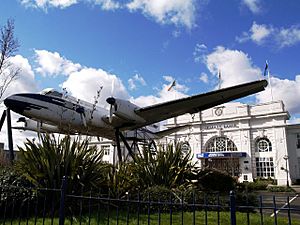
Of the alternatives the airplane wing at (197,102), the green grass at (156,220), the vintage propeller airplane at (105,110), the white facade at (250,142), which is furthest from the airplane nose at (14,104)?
the white facade at (250,142)

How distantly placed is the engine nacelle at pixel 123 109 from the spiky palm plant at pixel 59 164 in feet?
21.5

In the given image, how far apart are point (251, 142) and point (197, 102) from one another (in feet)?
95.1

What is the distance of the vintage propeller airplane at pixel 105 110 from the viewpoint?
46.4 ft

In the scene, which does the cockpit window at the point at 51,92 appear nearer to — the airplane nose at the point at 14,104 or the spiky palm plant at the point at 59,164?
the airplane nose at the point at 14,104

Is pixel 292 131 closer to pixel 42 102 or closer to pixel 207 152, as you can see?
pixel 207 152

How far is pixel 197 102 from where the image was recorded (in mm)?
15016

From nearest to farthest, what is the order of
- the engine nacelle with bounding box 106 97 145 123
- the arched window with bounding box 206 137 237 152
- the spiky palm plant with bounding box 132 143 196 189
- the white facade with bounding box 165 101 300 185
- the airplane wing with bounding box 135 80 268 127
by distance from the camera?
the spiky palm plant with bounding box 132 143 196 189
the airplane wing with bounding box 135 80 268 127
the engine nacelle with bounding box 106 97 145 123
the white facade with bounding box 165 101 300 185
the arched window with bounding box 206 137 237 152

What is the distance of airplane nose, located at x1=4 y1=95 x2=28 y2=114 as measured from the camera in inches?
591

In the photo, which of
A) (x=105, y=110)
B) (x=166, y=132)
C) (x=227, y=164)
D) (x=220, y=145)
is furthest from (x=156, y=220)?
(x=220, y=145)

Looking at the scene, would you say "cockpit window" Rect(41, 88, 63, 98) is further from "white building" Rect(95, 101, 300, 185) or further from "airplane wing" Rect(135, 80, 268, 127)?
"white building" Rect(95, 101, 300, 185)

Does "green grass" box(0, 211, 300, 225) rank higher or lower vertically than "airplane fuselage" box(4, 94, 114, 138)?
lower

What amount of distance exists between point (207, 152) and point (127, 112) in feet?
99.7

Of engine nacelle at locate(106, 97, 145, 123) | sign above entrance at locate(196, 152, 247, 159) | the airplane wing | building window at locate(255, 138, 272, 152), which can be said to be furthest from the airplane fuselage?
building window at locate(255, 138, 272, 152)

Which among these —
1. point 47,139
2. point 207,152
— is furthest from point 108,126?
point 207,152
